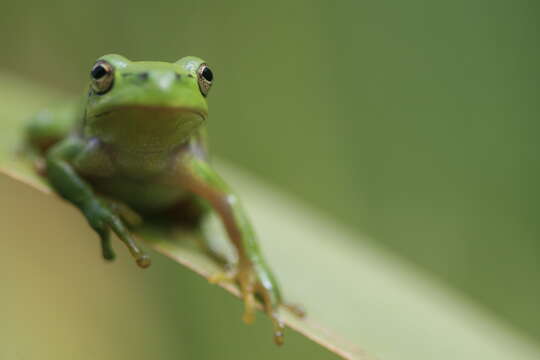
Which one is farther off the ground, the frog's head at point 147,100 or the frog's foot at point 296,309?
the frog's head at point 147,100

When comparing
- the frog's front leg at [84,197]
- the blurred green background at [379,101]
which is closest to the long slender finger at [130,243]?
the frog's front leg at [84,197]

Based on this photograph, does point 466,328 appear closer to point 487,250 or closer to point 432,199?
point 487,250

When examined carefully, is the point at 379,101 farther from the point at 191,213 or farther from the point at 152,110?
the point at 152,110

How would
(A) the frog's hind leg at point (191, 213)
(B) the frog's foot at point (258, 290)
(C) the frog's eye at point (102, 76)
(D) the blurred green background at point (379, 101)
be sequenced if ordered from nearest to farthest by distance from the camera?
(C) the frog's eye at point (102, 76)
(B) the frog's foot at point (258, 290)
(A) the frog's hind leg at point (191, 213)
(D) the blurred green background at point (379, 101)

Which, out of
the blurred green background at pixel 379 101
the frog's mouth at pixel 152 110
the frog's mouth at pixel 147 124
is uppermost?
the frog's mouth at pixel 152 110

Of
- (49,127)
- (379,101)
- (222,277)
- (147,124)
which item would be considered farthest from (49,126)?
(379,101)

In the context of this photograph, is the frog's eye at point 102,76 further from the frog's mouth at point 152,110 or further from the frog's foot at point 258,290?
the frog's foot at point 258,290

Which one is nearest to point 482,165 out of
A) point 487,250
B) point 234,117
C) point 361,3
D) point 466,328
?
point 487,250
